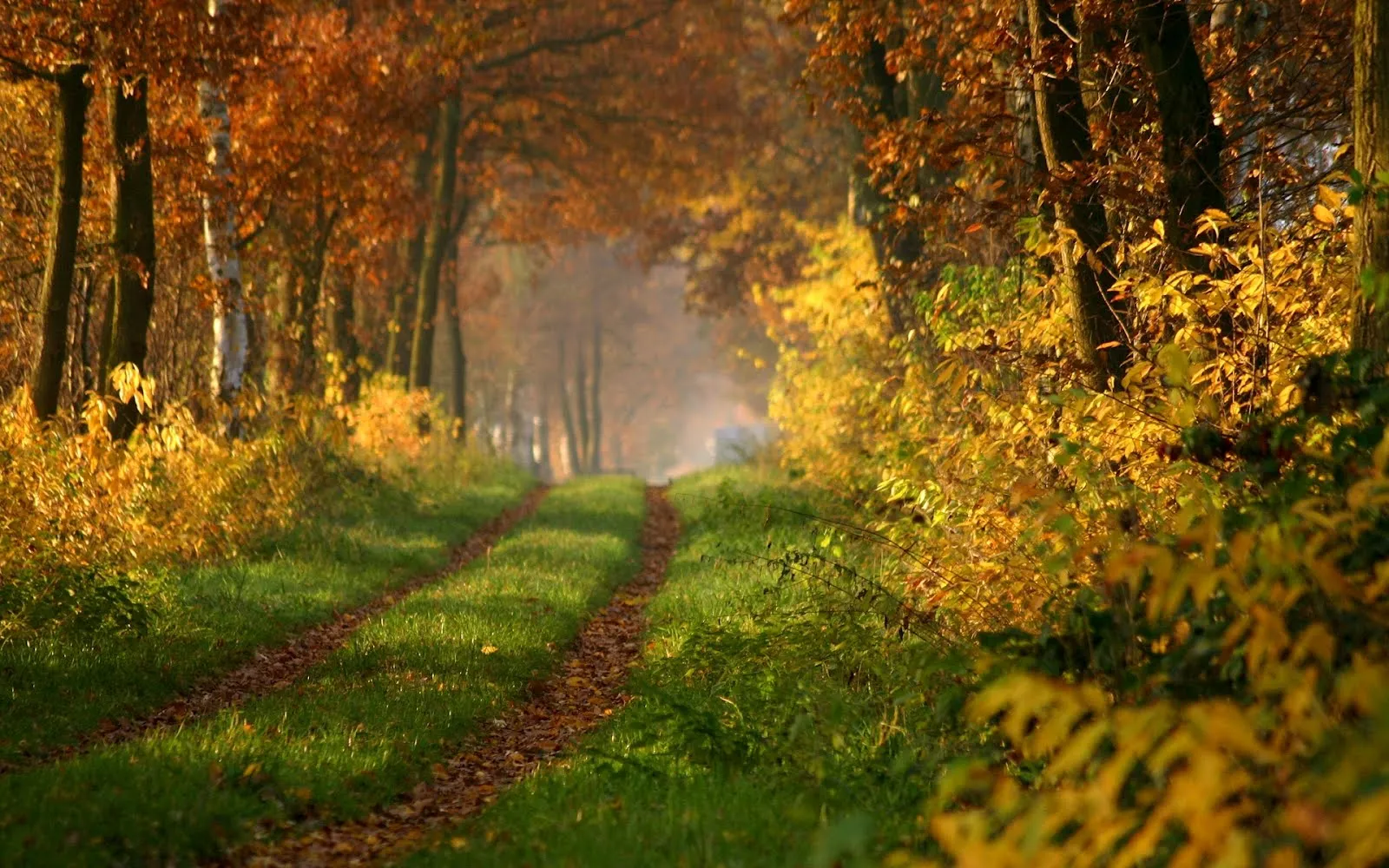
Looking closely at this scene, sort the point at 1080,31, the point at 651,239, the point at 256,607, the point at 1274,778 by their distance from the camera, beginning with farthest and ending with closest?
the point at 651,239 < the point at 256,607 < the point at 1080,31 < the point at 1274,778

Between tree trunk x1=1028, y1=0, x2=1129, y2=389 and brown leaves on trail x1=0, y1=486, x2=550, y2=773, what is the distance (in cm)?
605

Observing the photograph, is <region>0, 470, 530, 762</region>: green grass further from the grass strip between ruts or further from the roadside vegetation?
the grass strip between ruts

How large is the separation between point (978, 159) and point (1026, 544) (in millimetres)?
3525

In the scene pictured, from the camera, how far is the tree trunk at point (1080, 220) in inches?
313

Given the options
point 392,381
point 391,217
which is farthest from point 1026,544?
point 392,381

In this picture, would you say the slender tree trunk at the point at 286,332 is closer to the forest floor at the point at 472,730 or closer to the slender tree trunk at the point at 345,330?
the slender tree trunk at the point at 345,330

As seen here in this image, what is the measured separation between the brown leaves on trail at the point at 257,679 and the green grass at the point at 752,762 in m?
2.54

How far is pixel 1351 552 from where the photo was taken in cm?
439

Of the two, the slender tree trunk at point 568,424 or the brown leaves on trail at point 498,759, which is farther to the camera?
the slender tree trunk at point 568,424

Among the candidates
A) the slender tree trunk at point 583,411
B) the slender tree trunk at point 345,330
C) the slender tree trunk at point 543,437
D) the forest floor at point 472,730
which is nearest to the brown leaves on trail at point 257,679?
the forest floor at point 472,730

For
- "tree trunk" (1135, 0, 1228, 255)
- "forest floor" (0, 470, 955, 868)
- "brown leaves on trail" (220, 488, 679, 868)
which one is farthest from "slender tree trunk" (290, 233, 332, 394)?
"tree trunk" (1135, 0, 1228, 255)

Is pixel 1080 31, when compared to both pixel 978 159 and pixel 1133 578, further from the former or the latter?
pixel 1133 578

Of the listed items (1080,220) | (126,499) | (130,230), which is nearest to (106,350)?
(130,230)

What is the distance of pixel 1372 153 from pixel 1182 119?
6.82ft
